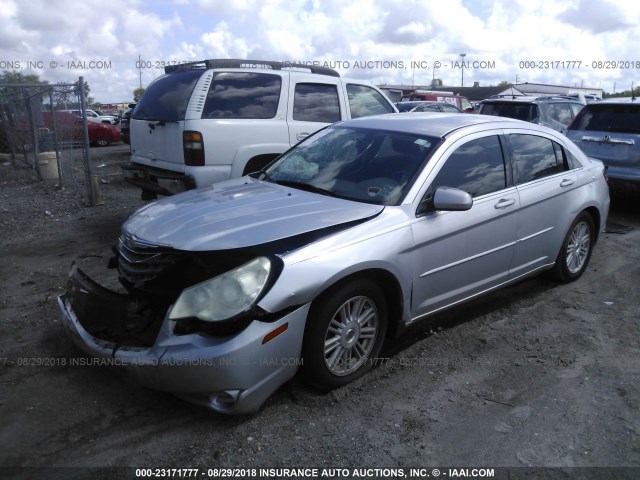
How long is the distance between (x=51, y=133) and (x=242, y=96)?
6.46 m

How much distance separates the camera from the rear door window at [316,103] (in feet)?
23.0

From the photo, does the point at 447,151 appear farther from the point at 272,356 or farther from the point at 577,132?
the point at 577,132

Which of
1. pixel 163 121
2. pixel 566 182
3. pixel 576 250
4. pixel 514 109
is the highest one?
pixel 514 109

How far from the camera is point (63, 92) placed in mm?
9398

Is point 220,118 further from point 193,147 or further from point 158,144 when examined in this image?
point 158,144

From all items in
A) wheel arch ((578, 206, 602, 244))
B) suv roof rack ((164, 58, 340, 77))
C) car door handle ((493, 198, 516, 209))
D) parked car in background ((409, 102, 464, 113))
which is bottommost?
wheel arch ((578, 206, 602, 244))

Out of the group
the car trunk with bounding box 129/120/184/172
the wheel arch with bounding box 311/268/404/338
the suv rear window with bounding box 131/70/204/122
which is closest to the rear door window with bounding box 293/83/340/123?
the suv rear window with bounding box 131/70/204/122

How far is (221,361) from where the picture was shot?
2.86 meters

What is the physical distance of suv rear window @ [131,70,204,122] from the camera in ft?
20.8

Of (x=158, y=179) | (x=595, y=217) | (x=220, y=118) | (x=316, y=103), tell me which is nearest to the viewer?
(x=595, y=217)

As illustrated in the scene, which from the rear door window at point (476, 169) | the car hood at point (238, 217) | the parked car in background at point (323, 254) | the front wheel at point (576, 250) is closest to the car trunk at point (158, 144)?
the parked car in background at point (323, 254)

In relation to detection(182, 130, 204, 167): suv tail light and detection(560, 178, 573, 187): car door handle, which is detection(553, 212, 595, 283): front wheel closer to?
detection(560, 178, 573, 187): car door handle

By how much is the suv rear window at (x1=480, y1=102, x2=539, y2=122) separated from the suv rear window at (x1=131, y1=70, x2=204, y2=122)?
766 cm

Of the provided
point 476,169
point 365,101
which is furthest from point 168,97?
point 476,169
